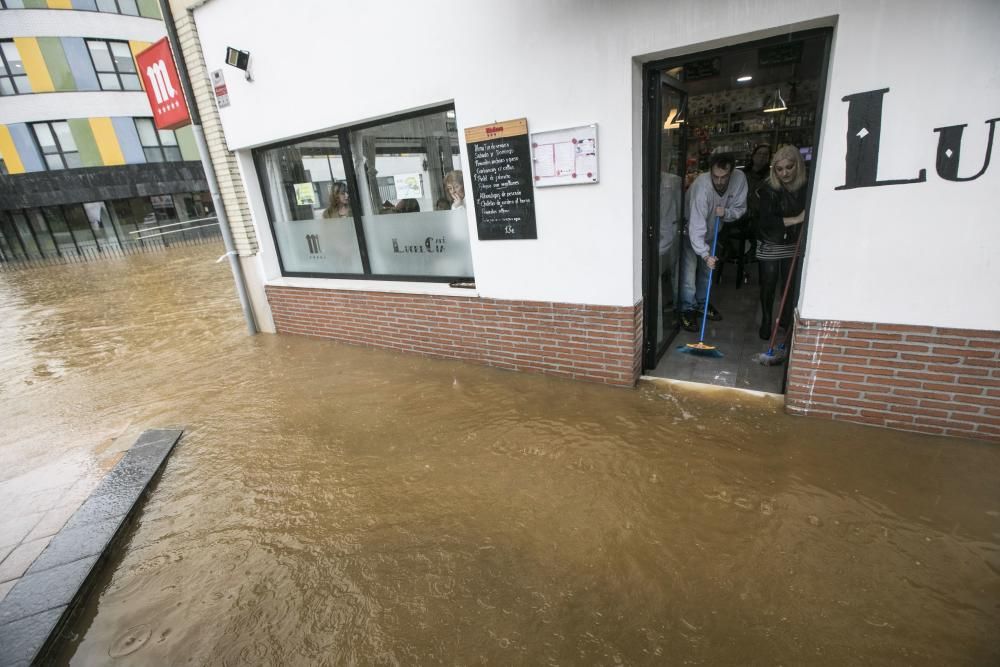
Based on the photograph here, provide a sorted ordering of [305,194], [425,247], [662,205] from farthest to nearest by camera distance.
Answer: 1. [305,194]
2. [425,247]
3. [662,205]

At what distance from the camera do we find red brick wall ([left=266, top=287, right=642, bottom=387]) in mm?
4152

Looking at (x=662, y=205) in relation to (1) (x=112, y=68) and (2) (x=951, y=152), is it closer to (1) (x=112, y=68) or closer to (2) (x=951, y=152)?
(2) (x=951, y=152)

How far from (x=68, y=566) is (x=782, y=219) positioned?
6.01 m

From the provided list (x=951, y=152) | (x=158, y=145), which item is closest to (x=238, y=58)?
(x=951, y=152)

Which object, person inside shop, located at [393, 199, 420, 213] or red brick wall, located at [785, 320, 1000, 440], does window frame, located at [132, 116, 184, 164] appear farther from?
red brick wall, located at [785, 320, 1000, 440]

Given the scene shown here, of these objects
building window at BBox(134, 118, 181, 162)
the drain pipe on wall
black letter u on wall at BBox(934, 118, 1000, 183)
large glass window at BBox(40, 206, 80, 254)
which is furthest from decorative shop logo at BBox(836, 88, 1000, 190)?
large glass window at BBox(40, 206, 80, 254)

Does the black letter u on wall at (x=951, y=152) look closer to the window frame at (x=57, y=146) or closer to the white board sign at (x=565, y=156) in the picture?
the white board sign at (x=565, y=156)

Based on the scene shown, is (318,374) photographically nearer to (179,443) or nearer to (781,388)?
(179,443)

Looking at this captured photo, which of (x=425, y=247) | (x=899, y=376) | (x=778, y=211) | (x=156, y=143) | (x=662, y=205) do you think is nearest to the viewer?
(x=899, y=376)

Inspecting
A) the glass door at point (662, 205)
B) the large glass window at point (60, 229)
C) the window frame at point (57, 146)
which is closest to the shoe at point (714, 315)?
the glass door at point (662, 205)

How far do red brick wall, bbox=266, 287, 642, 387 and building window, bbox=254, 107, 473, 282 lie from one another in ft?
1.22

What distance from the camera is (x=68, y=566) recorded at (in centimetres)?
281

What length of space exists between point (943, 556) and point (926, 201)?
2.00m

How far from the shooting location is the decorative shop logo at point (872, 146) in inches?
105
